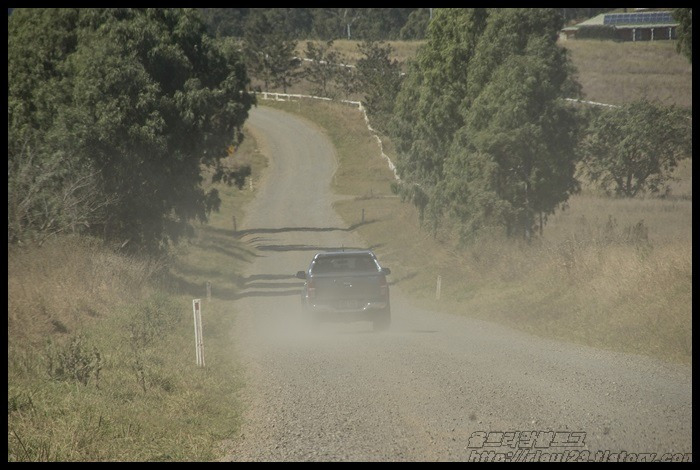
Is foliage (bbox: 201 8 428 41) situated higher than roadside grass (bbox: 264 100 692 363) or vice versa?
foliage (bbox: 201 8 428 41)

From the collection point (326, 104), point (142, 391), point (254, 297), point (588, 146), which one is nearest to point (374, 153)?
point (326, 104)

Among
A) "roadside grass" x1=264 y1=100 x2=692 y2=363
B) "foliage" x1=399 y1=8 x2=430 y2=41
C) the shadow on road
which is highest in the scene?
"foliage" x1=399 y1=8 x2=430 y2=41

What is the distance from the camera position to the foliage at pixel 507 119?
27.5 m

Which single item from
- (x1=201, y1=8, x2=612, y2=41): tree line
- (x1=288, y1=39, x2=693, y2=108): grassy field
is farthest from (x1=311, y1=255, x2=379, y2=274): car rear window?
(x1=201, y1=8, x2=612, y2=41): tree line

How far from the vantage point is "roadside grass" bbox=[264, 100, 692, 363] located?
17266mm

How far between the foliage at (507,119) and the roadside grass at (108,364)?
941 cm

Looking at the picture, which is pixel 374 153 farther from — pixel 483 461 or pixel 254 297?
pixel 483 461

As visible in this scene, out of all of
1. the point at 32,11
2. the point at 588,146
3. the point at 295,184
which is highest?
the point at 32,11

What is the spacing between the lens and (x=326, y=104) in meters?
89.6

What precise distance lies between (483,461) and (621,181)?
43.3 metres

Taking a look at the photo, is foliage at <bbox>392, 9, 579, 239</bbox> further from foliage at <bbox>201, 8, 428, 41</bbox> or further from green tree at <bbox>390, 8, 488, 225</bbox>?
foliage at <bbox>201, 8, 428, 41</bbox>

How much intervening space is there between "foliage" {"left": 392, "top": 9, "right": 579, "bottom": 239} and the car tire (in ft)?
30.6

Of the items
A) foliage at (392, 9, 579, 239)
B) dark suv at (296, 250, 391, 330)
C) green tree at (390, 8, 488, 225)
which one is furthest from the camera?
green tree at (390, 8, 488, 225)

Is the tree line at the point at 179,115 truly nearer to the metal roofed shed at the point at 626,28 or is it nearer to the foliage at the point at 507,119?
the foliage at the point at 507,119
